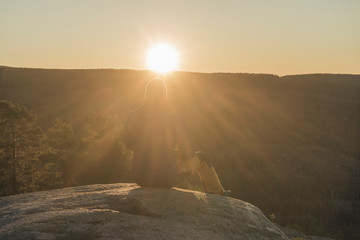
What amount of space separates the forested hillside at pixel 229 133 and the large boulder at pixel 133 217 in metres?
2.14

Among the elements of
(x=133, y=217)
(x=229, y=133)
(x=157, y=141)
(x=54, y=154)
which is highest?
(x=229, y=133)

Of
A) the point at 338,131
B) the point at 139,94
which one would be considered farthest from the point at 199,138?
the point at 139,94

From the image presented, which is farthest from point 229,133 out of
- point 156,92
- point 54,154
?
point 156,92

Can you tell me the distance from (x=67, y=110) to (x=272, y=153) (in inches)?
2161

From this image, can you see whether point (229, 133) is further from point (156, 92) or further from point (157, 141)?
point (156, 92)

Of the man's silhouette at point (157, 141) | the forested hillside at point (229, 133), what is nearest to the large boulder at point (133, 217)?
the man's silhouette at point (157, 141)

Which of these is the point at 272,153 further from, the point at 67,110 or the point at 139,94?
the point at 139,94

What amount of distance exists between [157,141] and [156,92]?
94 centimetres

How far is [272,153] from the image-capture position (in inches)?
2731

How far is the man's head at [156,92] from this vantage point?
22.2 ft

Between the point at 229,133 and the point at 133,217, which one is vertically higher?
the point at 229,133

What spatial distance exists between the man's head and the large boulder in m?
1.66

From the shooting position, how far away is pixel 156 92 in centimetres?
679

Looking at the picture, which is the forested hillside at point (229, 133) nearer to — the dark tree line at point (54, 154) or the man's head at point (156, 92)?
the dark tree line at point (54, 154)
